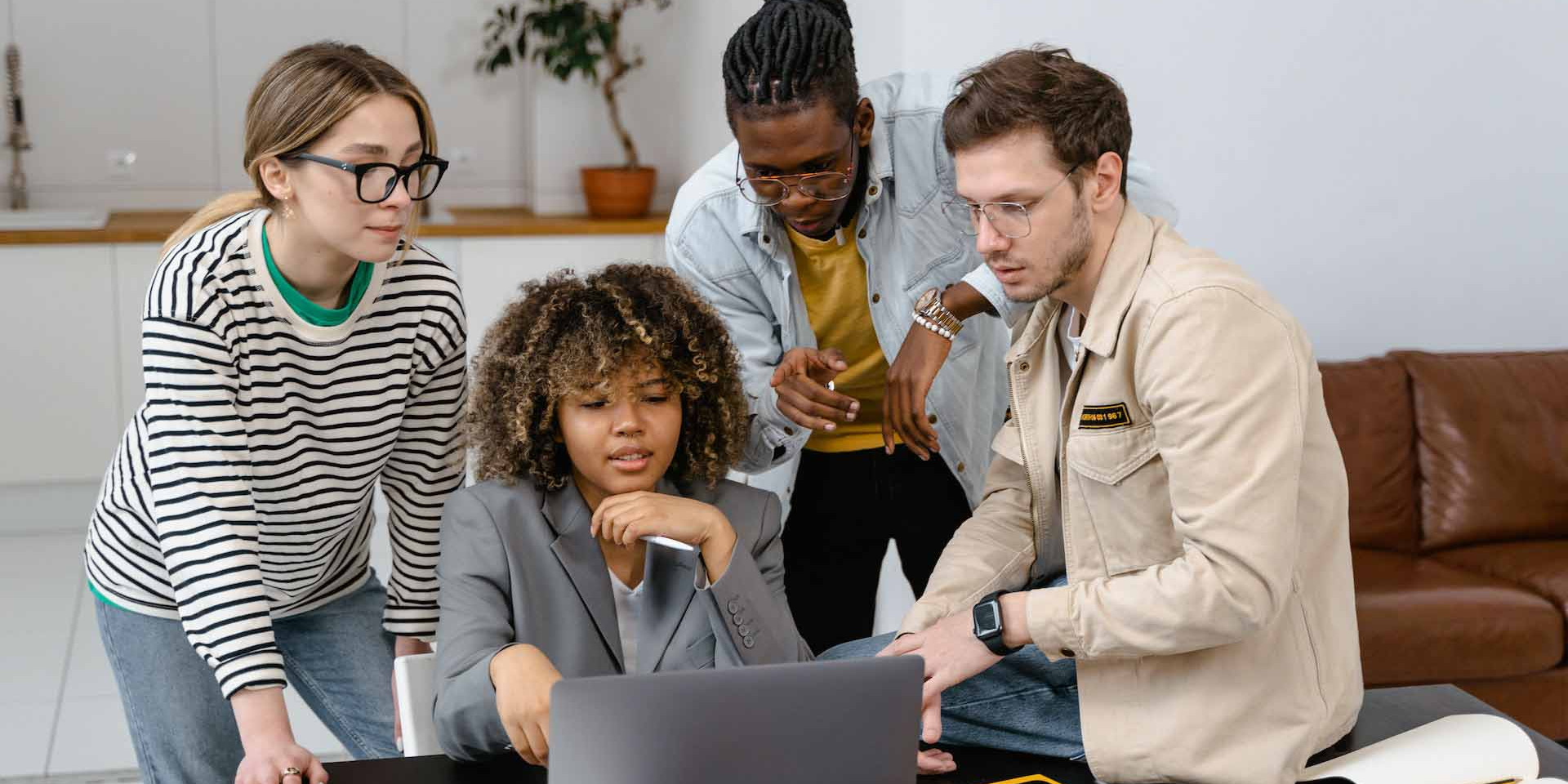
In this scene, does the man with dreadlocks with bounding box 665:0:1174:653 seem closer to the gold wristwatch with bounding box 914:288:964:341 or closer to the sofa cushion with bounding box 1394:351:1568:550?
the gold wristwatch with bounding box 914:288:964:341

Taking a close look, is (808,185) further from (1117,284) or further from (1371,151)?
(1371,151)

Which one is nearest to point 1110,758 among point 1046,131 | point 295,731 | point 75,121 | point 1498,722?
point 1498,722

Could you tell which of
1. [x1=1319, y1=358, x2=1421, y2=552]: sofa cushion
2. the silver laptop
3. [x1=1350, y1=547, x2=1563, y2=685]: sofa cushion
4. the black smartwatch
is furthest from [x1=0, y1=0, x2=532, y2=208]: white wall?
the silver laptop

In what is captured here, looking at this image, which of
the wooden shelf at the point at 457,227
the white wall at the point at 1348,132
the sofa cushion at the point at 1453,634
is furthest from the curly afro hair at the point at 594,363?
the wooden shelf at the point at 457,227

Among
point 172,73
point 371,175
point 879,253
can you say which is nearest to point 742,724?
point 371,175

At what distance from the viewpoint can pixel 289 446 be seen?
5.84 ft

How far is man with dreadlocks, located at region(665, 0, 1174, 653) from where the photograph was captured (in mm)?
1935

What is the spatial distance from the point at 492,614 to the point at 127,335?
363cm

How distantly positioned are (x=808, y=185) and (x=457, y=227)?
3119 millimetres

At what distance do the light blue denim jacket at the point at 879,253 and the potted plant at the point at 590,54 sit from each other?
2.90 metres

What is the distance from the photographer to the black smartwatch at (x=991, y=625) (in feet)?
4.94

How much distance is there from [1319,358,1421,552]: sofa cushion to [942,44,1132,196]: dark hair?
7.15 feet

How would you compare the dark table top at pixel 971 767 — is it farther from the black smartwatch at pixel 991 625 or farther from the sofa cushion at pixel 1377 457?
the sofa cushion at pixel 1377 457

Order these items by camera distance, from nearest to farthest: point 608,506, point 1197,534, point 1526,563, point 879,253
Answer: point 1197,534, point 608,506, point 879,253, point 1526,563
